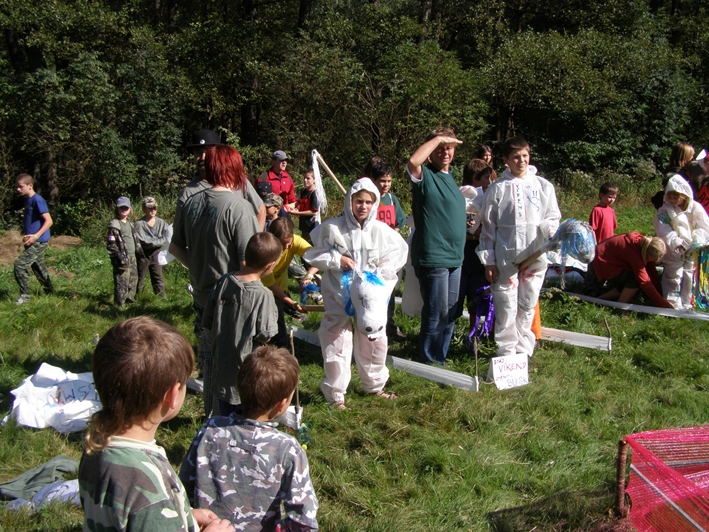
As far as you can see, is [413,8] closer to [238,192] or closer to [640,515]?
[238,192]

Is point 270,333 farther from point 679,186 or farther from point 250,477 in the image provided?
point 679,186

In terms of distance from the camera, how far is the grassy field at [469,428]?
347 cm

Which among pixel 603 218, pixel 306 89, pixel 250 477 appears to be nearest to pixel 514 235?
pixel 603 218

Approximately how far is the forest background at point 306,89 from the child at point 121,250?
6.82 m

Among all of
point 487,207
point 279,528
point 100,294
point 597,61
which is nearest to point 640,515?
point 279,528

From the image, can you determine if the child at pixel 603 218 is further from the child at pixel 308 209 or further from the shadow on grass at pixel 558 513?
the shadow on grass at pixel 558 513

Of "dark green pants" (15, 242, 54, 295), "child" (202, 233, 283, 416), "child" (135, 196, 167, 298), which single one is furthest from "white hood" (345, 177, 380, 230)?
"dark green pants" (15, 242, 54, 295)

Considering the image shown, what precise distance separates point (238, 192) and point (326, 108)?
41.7 ft

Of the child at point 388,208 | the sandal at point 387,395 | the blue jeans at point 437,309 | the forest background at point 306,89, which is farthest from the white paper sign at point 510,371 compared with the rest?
the forest background at point 306,89

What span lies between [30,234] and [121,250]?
55.7 inches

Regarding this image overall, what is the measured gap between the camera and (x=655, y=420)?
4477 mm

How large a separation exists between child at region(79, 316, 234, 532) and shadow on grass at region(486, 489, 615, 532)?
7.00ft

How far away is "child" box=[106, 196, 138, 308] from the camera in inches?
291

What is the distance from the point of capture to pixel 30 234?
785cm
